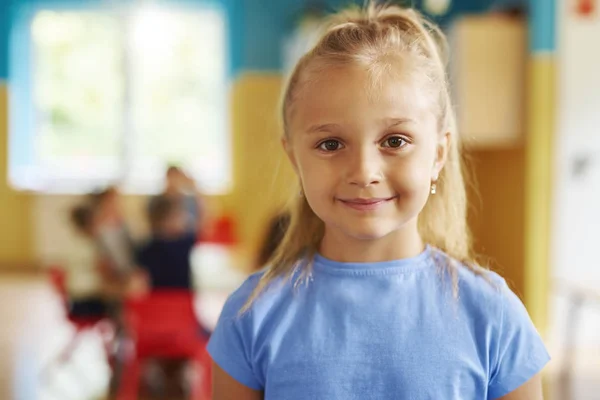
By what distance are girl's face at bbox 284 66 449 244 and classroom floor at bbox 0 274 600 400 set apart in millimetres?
2873

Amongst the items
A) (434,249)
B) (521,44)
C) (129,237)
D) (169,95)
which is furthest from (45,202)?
(434,249)

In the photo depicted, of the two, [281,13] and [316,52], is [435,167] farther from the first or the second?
[281,13]

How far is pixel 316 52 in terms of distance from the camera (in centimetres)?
92

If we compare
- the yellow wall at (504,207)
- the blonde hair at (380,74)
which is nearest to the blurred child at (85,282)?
the yellow wall at (504,207)

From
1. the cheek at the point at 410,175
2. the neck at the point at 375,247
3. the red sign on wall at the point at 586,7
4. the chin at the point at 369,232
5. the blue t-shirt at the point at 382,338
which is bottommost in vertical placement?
the blue t-shirt at the point at 382,338

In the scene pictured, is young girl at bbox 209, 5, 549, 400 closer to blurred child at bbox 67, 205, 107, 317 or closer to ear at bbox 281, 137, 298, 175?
ear at bbox 281, 137, 298, 175

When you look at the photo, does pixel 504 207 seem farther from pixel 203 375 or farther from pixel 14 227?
pixel 14 227

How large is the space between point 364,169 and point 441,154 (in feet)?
0.50

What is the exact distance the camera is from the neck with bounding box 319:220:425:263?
93cm

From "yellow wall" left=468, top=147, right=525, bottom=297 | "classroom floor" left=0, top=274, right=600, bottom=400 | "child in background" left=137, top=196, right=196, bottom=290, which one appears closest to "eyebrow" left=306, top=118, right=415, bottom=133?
"child in background" left=137, top=196, right=196, bottom=290

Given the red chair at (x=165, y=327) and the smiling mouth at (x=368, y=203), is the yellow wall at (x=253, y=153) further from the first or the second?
the smiling mouth at (x=368, y=203)

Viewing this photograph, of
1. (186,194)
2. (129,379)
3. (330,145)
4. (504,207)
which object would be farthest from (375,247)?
(504,207)

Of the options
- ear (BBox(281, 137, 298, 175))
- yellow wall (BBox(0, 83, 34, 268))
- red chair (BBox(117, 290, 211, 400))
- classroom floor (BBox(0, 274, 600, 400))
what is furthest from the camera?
yellow wall (BBox(0, 83, 34, 268))

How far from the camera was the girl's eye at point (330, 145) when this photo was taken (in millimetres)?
875
